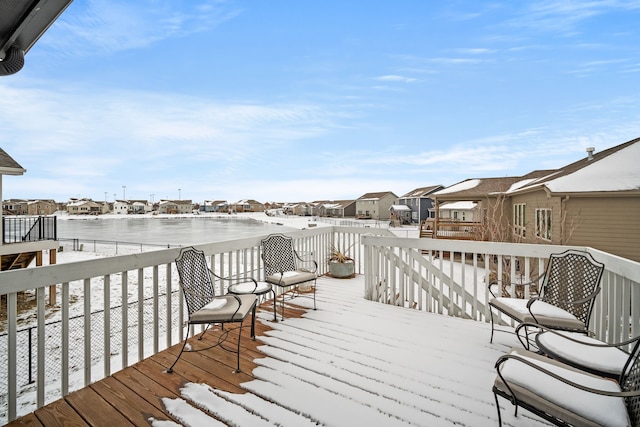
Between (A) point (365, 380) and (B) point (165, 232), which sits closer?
(A) point (365, 380)

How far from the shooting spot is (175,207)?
70812 mm

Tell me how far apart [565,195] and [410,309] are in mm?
6895

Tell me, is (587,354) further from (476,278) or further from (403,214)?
(403,214)

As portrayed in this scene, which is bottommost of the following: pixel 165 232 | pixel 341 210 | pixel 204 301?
pixel 165 232

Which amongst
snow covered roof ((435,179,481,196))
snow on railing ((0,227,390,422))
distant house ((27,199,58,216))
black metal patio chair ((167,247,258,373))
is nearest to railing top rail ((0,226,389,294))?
snow on railing ((0,227,390,422))

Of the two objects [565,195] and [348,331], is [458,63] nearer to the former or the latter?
[565,195]

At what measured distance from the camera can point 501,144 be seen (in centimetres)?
1247

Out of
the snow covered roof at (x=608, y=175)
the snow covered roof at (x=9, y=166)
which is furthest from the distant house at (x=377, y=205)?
the snow covered roof at (x=9, y=166)

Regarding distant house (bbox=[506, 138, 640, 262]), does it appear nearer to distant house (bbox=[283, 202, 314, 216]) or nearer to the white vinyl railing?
the white vinyl railing

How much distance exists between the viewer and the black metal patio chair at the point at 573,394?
1263 millimetres

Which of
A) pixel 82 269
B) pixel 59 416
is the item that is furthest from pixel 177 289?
pixel 59 416

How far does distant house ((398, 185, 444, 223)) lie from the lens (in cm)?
2819

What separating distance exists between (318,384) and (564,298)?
248cm

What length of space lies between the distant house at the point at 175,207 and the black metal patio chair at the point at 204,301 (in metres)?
74.7
